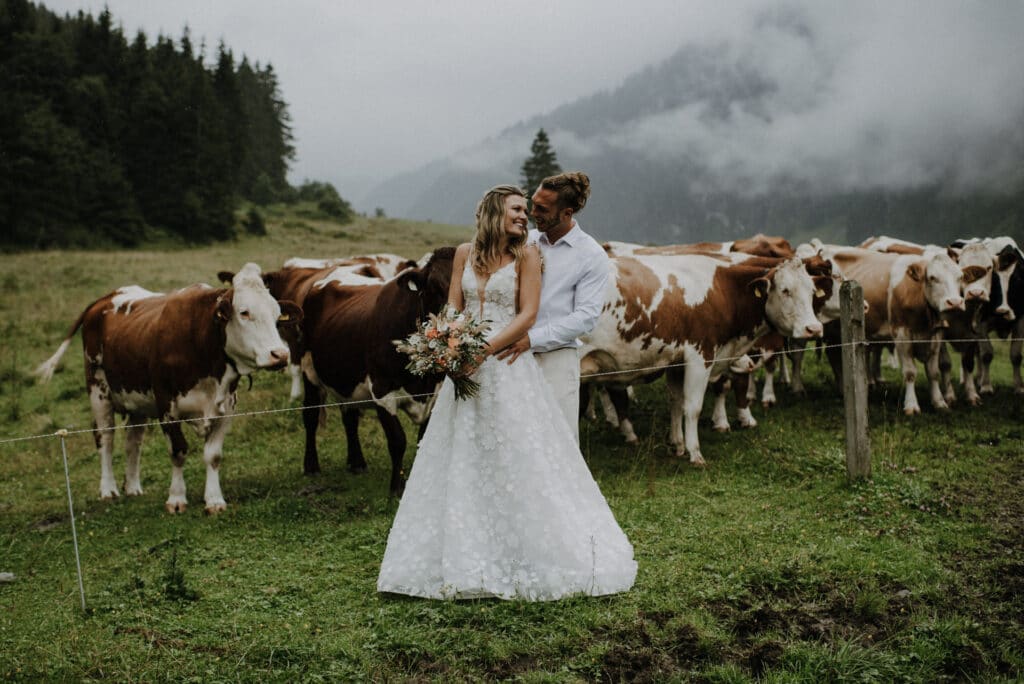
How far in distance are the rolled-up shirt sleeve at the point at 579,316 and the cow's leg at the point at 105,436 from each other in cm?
667

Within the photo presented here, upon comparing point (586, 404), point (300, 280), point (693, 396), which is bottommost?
point (586, 404)

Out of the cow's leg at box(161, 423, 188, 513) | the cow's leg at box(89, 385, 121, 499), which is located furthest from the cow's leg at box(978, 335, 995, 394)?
the cow's leg at box(89, 385, 121, 499)

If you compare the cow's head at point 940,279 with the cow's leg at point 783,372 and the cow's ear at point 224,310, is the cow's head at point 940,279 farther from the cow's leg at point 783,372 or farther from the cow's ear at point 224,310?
the cow's ear at point 224,310

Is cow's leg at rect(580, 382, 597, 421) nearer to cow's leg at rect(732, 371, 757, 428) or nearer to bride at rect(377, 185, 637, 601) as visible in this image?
cow's leg at rect(732, 371, 757, 428)

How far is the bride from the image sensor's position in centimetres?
490

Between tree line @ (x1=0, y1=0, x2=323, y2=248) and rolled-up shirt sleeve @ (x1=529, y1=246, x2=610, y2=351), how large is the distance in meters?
47.9

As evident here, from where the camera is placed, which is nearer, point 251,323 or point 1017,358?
point 251,323

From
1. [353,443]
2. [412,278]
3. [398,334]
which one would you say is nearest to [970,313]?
[412,278]

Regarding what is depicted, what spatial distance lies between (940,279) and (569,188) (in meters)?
8.00

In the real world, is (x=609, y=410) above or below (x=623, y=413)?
below

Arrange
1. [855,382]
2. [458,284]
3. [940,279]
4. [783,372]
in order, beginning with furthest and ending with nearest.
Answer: [783,372] < [940,279] < [855,382] < [458,284]

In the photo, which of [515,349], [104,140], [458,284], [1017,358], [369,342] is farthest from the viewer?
[104,140]

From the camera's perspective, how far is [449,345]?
473cm

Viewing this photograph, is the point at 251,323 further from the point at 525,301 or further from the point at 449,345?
the point at 525,301
